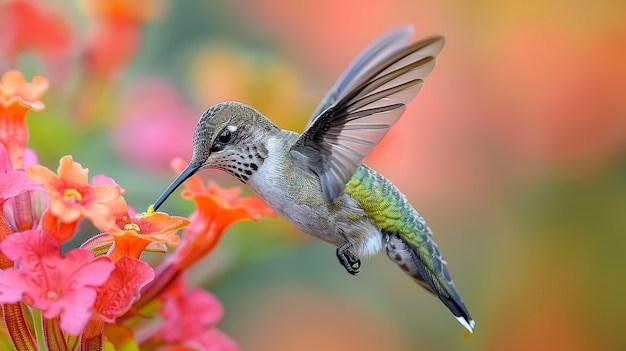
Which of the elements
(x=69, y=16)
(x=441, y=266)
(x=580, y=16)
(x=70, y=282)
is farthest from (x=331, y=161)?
(x=580, y=16)

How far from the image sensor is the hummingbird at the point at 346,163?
105cm

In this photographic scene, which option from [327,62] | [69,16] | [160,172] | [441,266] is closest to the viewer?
[441,266]

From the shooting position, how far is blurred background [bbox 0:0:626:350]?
1830mm

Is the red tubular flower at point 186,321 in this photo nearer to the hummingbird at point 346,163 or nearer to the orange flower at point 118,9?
the hummingbird at point 346,163

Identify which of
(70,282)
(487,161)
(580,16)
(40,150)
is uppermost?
(580,16)

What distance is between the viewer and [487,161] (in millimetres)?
2135

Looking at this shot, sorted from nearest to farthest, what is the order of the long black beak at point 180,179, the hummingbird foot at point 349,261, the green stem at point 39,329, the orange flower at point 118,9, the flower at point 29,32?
the green stem at point 39,329, the long black beak at point 180,179, the hummingbird foot at point 349,261, the flower at point 29,32, the orange flower at point 118,9

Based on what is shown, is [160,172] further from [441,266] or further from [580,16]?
[580,16]

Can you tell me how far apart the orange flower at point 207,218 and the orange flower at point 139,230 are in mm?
144

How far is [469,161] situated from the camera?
2.13m

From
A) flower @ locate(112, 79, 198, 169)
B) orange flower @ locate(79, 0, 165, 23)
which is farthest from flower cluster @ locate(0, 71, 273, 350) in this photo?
orange flower @ locate(79, 0, 165, 23)

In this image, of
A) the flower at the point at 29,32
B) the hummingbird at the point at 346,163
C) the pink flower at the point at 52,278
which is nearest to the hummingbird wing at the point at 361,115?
the hummingbird at the point at 346,163

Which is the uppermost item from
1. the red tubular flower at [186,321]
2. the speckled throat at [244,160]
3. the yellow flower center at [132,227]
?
the speckled throat at [244,160]

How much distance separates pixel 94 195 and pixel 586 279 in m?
1.45
